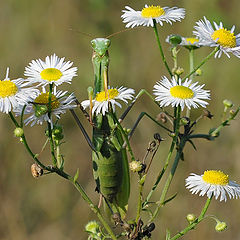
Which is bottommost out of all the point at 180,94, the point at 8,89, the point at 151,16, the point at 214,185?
the point at 214,185

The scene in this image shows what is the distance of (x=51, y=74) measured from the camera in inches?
57.4

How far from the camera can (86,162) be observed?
13.7ft

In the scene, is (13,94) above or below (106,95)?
above

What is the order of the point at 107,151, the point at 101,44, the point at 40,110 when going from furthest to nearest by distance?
1. the point at 107,151
2. the point at 101,44
3. the point at 40,110

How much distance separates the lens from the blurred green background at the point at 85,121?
3578 millimetres

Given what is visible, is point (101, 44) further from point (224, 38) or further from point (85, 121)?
point (85, 121)

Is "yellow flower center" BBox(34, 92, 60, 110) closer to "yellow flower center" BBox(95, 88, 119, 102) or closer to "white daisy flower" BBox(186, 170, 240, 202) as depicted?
"yellow flower center" BBox(95, 88, 119, 102)

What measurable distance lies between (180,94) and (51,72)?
48cm

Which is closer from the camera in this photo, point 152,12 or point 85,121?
point 152,12

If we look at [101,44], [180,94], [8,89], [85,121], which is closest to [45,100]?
[8,89]

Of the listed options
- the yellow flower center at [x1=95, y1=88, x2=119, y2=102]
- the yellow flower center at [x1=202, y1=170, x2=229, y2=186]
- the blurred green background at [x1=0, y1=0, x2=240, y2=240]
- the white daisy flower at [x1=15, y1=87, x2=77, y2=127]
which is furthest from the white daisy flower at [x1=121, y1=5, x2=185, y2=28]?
the blurred green background at [x1=0, y1=0, x2=240, y2=240]

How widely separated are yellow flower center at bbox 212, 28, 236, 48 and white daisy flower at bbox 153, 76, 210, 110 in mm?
221

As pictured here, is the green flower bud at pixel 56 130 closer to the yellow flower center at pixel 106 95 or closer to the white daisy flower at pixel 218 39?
the yellow flower center at pixel 106 95

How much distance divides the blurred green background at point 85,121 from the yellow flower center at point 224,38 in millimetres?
1941
